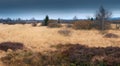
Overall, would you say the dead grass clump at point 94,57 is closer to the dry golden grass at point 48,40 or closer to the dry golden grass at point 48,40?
the dry golden grass at point 48,40

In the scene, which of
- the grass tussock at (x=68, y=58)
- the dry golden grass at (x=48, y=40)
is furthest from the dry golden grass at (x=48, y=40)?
the grass tussock at (x=68, y=58)

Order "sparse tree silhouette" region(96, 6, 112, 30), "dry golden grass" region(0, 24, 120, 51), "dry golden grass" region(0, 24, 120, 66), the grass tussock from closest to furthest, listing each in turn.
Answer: the grass tussock
"dry golden grass" region(0, 24, 120, 66)
"dry golden grass" region(0, 24, 120, 51)
"sparse tree silhouette" region(96, 6, 112, 30)

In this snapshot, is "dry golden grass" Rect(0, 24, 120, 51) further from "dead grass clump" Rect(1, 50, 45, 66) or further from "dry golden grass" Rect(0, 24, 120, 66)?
"dead grass clump" Rect(1, 50, 45, 66)

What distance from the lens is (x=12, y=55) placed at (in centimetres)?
2389

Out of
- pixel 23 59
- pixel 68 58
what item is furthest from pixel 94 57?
pixel 23 59

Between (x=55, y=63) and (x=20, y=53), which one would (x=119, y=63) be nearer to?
(x=55, y=63)

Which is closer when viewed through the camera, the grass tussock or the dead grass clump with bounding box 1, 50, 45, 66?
the grass tussock

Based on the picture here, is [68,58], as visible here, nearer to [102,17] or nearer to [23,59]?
[23,59]

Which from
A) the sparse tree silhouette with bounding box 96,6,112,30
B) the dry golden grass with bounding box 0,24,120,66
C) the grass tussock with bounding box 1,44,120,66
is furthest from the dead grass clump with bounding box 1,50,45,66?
the sparse tree silhouette with bounding box 96,6,112,30

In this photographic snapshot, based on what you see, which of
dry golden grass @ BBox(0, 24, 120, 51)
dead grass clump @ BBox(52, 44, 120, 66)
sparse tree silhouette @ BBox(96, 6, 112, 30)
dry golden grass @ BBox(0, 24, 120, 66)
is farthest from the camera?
sparse tree silhouette @ BBox(96, 6, 112, 30)

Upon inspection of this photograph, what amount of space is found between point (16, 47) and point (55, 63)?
8541mm

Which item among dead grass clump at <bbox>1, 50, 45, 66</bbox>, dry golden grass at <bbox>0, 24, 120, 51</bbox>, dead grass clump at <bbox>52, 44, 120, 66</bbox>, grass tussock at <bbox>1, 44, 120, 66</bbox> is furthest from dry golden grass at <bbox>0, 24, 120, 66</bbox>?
→ dead grass clump at <bbox>52, 44, 120, 66</bbox>

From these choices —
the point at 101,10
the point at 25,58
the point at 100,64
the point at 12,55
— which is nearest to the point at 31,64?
the point at 25,58

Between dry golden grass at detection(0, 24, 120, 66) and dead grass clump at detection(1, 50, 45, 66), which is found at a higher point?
dead grass clump at detection(1, 50, 45, 66)
